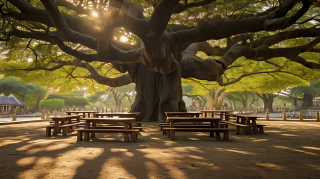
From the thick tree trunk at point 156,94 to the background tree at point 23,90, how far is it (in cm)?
3479

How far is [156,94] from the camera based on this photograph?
14.8 meters

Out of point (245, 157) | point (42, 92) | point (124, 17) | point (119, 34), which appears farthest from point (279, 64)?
point (42, 92)

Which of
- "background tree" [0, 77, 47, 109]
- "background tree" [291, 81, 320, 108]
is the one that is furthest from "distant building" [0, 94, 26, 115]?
"background tree" [291, 81, 320, 108]

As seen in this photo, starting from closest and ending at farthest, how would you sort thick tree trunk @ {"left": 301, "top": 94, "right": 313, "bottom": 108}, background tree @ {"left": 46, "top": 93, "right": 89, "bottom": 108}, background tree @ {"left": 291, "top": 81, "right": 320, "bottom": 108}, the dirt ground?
the dirt ground → background tree @ {"left": 291, "top": 81, "right": 320, "bottom": 108} → thick tree trunk @ {"left": 301, "top": 94, "right": 313, "bottom": 108} → background tree @ {"left": 46, "top": 93, "right": 89, "bottom": 108}

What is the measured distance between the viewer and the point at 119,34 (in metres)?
14.5

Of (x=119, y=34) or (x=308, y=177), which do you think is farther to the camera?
(x=119, y=34)

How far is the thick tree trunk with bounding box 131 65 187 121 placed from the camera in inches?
523

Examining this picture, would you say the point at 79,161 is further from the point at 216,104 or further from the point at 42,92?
the point at 42,92

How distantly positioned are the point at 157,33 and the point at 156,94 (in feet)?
23.1

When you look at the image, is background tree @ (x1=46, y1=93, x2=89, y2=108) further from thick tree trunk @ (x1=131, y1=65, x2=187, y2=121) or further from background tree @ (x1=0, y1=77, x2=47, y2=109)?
thick tree trunk @ (x1=131, y1=65, x2=187, y2=121)

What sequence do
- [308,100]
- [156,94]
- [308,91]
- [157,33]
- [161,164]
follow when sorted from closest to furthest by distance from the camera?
[161,164] → [157,33] → [156,94] → [308,91] → [308,100]

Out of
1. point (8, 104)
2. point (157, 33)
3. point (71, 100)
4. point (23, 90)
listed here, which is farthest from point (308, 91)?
point (23, 90)

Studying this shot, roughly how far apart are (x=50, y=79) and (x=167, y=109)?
1283cm

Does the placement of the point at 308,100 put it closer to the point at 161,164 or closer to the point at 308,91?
the point at 308,91
